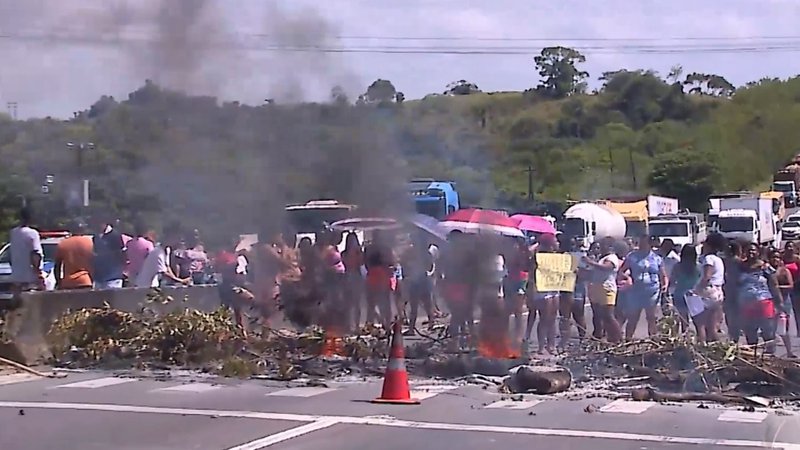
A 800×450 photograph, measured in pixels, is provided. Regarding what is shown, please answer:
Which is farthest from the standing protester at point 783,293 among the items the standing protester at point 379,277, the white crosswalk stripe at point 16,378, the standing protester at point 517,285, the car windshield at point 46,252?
the car windshield at point 46,252

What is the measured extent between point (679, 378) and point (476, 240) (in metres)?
3.97

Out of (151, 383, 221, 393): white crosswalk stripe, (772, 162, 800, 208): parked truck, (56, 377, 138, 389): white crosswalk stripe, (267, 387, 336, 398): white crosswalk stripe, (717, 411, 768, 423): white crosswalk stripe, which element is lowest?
(717, 411, 768, 423): white crosswalk stripe

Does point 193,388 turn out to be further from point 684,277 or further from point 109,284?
point 684,277

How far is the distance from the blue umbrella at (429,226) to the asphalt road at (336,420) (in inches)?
120

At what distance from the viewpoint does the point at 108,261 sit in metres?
17.7

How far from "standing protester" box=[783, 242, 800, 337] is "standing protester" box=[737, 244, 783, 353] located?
1117 mm

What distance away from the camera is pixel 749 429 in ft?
34.2

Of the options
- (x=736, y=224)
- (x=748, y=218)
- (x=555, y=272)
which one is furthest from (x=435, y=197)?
(x=736, y=224)

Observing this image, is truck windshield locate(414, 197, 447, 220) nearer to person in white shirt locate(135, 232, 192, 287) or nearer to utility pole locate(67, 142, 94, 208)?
person in white shirt locate(135, 232, 192, 287)

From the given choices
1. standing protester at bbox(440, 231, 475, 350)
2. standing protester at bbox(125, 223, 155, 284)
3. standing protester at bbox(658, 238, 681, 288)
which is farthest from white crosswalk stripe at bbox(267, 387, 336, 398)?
standing protester at bbox(658, 238, 681, 288)

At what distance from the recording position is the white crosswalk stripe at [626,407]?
448 inches

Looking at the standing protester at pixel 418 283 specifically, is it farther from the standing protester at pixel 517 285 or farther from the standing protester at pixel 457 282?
the standing protester at pixel 517 285

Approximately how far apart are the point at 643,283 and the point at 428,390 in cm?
445

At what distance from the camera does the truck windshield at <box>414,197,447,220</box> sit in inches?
678
